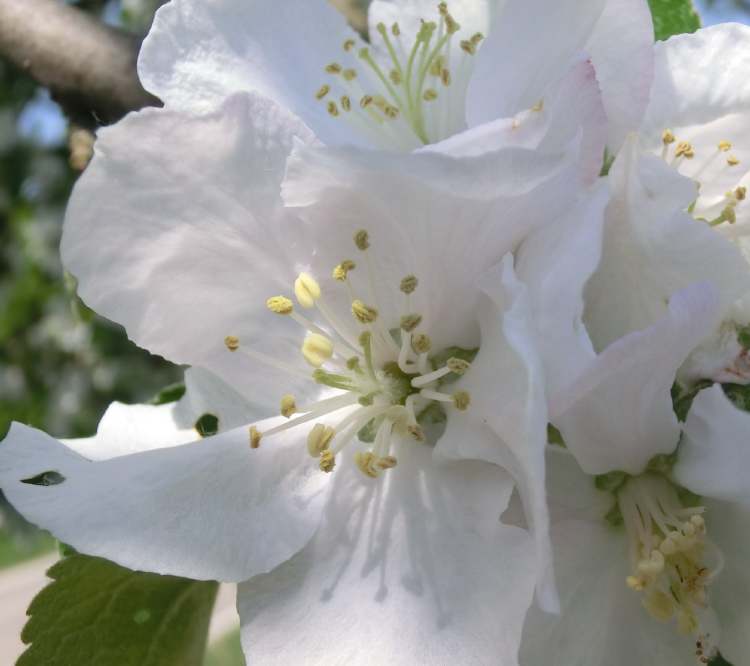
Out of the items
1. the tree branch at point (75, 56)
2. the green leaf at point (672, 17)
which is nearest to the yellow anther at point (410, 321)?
the green leaf at point (672, 17)

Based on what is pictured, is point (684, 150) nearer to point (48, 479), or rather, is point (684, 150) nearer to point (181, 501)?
point (181, 501)

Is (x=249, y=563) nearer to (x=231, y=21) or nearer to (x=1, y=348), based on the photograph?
(x=231, y=21)

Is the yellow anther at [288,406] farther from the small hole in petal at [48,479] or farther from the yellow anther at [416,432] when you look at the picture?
the small hole in petal at [48,479]

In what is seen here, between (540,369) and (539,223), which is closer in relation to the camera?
(540,369)

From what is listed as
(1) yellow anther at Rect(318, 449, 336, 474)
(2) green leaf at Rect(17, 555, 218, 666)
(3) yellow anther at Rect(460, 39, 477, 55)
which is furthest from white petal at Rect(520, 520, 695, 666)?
(3) yellow anther at Rect(460, 39, 477, 55)

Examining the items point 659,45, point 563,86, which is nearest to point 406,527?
point 563,86

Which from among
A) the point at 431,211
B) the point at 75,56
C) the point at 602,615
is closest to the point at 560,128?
the point at 431,211
